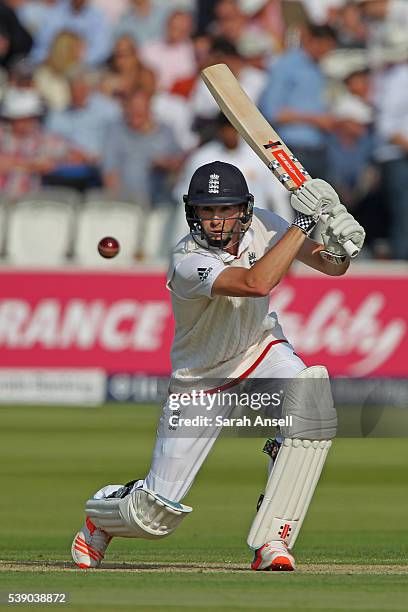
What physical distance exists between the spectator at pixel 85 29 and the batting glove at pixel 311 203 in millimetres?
8391

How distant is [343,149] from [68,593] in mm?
8276

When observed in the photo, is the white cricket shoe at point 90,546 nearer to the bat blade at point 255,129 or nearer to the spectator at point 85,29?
the bat blade at point 255,129

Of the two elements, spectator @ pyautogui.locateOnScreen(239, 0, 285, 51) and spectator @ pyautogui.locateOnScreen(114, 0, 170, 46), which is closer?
spectator @ pyautogui.locateOnScreen(239, 0, 285, 51)

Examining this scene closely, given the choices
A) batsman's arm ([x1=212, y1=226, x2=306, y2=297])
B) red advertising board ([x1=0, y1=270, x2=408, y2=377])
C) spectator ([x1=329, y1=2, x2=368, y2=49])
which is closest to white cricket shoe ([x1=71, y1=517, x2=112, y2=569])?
batsman's arm ([x1=212, y1=226, x2=306, y2=297])

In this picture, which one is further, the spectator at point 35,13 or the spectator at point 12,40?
the spectator at point 35,13

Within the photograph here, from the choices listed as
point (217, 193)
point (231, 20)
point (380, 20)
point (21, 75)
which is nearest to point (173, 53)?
point (231, 20)

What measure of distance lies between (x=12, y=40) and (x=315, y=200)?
→ 8.62 meters

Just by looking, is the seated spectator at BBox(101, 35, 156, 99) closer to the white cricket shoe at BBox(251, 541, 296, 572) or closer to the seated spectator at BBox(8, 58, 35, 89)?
the seated spectator at BBox(8, 58, 35, 89)

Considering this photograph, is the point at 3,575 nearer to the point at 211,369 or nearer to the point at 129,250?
the point at 211,369

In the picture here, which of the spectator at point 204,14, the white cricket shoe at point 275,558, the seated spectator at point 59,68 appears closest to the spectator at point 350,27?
the spectator at point 204,14

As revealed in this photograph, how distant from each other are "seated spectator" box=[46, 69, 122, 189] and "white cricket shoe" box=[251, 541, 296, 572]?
307 inches

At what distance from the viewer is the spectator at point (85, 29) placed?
13.3 m

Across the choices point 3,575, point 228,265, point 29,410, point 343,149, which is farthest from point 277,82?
point 3,575

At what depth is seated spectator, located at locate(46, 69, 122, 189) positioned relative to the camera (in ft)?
42.0
